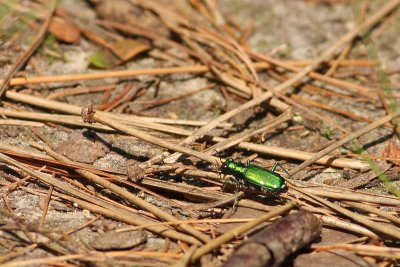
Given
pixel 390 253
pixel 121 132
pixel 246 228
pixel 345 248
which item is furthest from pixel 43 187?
pixel 390 253

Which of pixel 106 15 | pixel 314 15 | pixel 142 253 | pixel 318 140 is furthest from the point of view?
pixel 314 15

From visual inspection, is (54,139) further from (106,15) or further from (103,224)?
(106,15)

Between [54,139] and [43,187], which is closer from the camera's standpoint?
[43,187]

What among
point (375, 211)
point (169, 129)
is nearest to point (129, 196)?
point (169, 129)

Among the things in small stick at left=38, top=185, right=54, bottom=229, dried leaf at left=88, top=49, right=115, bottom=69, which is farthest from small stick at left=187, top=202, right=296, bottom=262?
dried leaf at left=88, top=49, right=115, bottom=69

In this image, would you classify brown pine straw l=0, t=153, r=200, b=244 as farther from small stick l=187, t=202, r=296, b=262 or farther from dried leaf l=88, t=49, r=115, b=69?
dried leaf l=88, t=49, r=115, b=69

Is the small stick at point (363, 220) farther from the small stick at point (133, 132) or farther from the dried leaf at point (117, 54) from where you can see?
the dried leaf at point (117, 54)

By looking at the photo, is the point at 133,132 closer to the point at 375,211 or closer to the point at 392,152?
the point at 375,211
